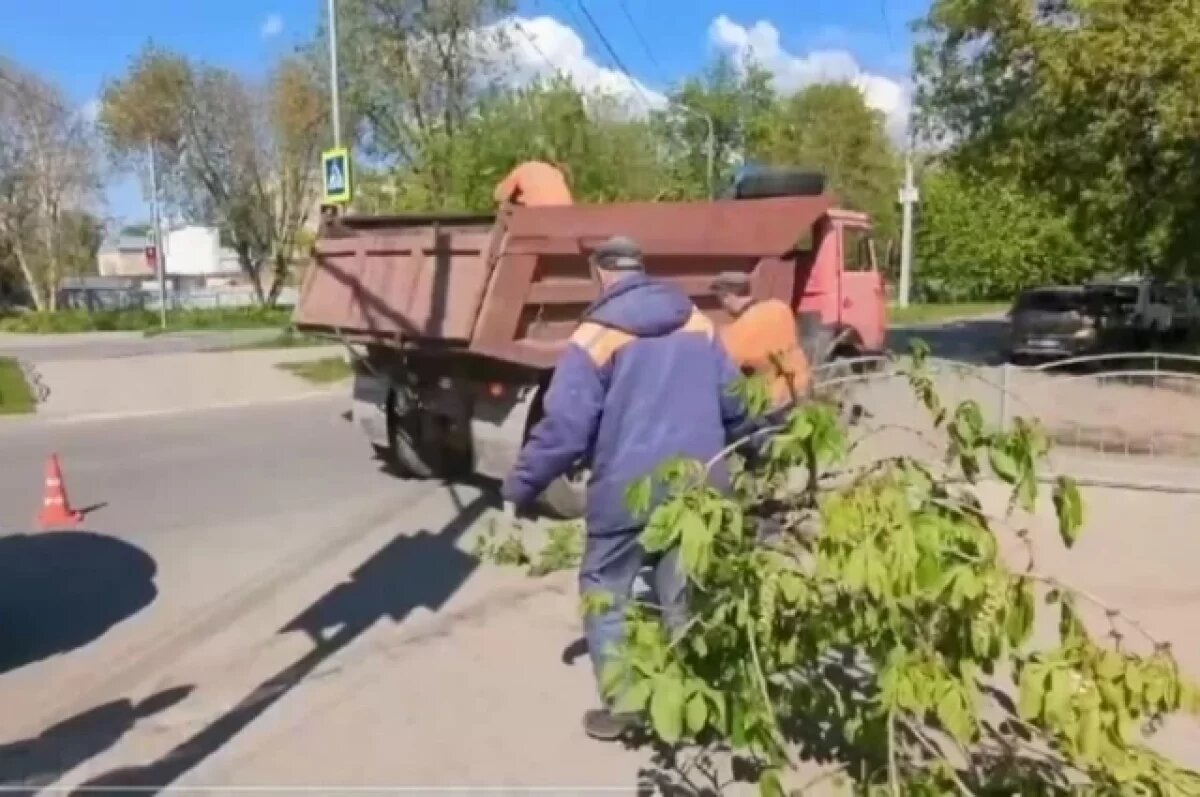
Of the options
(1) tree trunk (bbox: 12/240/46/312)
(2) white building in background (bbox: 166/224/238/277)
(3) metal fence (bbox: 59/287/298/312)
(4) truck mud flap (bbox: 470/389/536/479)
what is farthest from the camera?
(2) white building in background (bbox: 166/224/238/277)

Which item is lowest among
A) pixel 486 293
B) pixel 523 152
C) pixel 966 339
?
pixel 966 339

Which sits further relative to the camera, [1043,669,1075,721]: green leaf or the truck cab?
the truck cab

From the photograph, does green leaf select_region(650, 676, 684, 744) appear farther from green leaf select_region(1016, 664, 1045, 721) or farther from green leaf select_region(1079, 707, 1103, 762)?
green leaf select_region(1079, 707, 1103, 762)

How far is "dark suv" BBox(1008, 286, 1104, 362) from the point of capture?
2261 cm

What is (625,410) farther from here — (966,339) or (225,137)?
(225,137)

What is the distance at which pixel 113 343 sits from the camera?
107 feet

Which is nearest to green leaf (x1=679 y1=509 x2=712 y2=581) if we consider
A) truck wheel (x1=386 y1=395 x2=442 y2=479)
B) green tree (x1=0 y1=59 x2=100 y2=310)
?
truck wheel (x1=386 y1=395 x2=442 y2=479)

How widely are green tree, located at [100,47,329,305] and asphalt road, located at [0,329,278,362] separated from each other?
27.9ft

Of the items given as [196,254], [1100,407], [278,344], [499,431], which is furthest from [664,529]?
[196,254]

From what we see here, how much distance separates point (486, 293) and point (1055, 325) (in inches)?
685

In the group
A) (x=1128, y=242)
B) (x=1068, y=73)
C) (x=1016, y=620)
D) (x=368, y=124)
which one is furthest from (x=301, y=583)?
(x=368, y=124)

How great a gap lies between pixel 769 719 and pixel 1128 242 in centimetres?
1642

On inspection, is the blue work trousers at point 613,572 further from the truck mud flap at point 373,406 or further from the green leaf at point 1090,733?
the truck mud flap at point 373,406

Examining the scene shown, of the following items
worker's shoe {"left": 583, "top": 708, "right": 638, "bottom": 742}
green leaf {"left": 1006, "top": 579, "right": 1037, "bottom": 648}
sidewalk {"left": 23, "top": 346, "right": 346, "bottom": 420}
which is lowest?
sidewalk {"left": 23, "top": 346, "right": 346, "bottom": 420}
